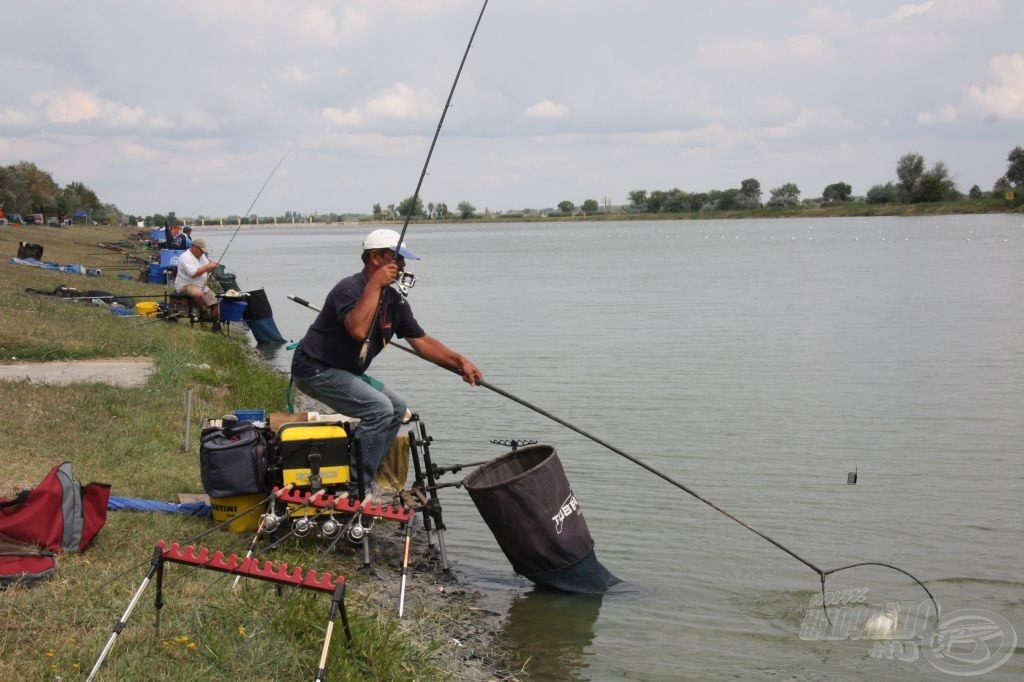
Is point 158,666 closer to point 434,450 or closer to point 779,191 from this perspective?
point 434,450

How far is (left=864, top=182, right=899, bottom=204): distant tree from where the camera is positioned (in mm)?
134125

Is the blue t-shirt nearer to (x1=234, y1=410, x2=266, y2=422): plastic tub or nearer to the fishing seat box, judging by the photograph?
the fishing seat box

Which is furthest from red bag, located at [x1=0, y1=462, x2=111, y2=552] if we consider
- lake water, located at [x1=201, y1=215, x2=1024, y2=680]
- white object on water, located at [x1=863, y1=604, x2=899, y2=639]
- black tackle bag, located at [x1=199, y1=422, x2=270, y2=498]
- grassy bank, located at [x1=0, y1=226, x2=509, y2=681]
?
white object on water, located at [x1=863, y1=604, x2=899, y2=639]

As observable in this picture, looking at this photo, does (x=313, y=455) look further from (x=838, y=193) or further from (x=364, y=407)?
(x=838, y=193)

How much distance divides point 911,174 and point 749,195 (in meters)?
30.4

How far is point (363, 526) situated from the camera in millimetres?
7273

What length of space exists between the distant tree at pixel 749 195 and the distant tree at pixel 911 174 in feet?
83.7

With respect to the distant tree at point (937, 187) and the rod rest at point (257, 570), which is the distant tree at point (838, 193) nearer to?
the distant tree at point (937, 187)

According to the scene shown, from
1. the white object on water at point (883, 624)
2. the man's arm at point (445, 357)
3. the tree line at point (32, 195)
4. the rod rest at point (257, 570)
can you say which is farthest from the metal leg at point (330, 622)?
the tree line at point (32, 195)

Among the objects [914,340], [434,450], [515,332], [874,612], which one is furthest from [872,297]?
[874,612]

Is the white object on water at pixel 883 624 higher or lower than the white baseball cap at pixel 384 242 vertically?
lower

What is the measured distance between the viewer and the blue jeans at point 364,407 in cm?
723

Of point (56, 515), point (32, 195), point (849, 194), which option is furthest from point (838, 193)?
point (56, 515)

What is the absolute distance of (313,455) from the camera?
7094mm
